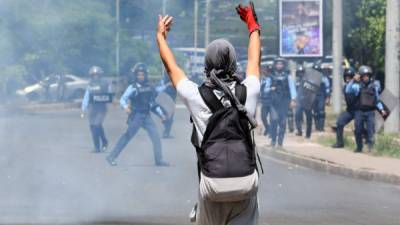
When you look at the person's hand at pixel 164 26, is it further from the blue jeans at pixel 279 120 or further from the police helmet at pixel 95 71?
the blue jeans at pixel 279 120

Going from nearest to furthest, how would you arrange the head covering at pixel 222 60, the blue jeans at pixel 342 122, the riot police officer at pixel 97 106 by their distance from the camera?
1. the head covering at pixel 222 60
2. the riot police officer at pixel 97 106
3. the blue jeans at pixel 342 122

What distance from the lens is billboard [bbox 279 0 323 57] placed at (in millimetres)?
21761

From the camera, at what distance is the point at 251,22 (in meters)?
5.49

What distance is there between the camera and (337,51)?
24.9m

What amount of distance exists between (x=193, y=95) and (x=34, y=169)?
361 inches

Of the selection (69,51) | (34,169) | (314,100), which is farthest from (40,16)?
Answer: (314,100)

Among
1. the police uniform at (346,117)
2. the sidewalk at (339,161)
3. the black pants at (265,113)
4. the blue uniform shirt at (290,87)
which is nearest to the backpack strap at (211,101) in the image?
the sidewalk at (339,161)

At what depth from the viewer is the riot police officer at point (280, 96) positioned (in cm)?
1945

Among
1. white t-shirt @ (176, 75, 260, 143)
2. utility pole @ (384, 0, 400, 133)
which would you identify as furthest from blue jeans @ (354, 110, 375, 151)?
white t-shirt @ (176, 75, 260, 143)

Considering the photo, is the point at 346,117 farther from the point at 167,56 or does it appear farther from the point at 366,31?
the point at 167,56

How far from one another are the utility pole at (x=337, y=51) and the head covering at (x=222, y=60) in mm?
17520

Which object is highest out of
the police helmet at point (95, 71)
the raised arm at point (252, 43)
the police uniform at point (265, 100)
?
the raised arm at point (252, 43)

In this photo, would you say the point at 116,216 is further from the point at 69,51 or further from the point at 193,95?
the point at 193,95

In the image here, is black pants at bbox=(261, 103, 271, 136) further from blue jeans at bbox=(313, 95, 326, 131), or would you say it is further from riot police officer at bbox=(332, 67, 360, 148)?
riot police officer at bbox=(332, 67, 360, 148)
